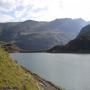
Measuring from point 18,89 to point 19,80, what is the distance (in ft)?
8.43

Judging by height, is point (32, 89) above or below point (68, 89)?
above

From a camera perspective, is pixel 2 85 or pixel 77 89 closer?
pixel 2 85

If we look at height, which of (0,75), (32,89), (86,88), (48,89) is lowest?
(86,88)

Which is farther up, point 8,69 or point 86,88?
point 8,69

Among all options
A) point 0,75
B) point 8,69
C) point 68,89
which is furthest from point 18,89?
point 68,89

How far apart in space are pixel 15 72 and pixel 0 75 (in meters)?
3.47

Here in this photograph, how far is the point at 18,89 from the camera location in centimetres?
2158

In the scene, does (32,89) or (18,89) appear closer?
(18,89)

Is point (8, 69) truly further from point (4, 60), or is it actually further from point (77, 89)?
point (77, 89)

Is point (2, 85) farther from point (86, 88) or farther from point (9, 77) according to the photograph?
point (86, 88)

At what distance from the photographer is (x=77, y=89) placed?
58781mm

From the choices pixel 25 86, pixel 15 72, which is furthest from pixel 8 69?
pixel 25 86

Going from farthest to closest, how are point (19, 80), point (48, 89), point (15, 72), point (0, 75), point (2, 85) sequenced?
point (48, 89)
point (15, 72)
point (19, 80)
point (0, 75)
point (2, 85)

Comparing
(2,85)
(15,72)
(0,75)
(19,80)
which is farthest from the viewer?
(15,72)
